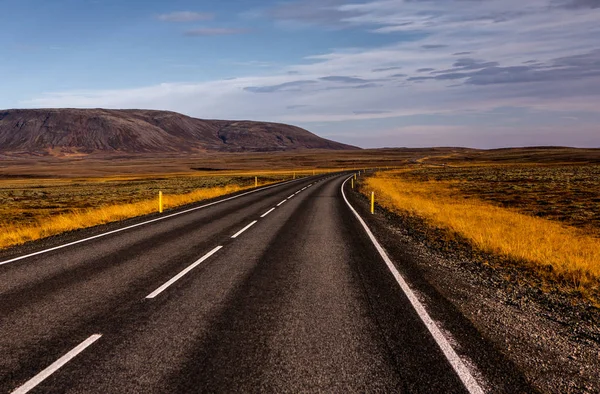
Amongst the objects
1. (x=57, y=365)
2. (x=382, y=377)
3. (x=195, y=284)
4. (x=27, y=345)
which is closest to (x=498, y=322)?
(x=382, y=377)

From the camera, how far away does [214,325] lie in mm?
5254

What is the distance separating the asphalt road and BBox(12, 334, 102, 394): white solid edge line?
0.02 m

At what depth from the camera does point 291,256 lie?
9453mm

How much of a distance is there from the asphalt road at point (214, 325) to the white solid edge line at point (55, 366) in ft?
0.05

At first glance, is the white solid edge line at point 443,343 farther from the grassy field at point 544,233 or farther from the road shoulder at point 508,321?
the grassy field at point 544,233

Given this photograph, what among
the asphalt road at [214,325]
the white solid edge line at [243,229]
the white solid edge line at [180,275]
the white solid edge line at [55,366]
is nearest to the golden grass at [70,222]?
the asphalt road at [214,325]

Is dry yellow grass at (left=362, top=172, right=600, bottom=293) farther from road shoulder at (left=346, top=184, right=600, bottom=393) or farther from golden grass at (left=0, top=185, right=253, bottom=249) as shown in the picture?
golden grass at (left=0, top=185, right=253, bottom=249)

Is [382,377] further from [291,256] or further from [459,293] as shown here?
[291,256]

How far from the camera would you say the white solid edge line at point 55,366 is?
3785 millimetres

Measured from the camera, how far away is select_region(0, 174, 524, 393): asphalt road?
3951 millimetres

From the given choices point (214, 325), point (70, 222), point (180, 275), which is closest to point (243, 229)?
point (180, 275)

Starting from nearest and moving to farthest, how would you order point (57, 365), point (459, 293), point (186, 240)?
point (57, 365), point (459, 293), point (186, 240)

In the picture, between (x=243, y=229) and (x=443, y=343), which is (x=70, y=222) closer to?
(x=243, y=229)

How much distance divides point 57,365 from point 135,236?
336 inches
